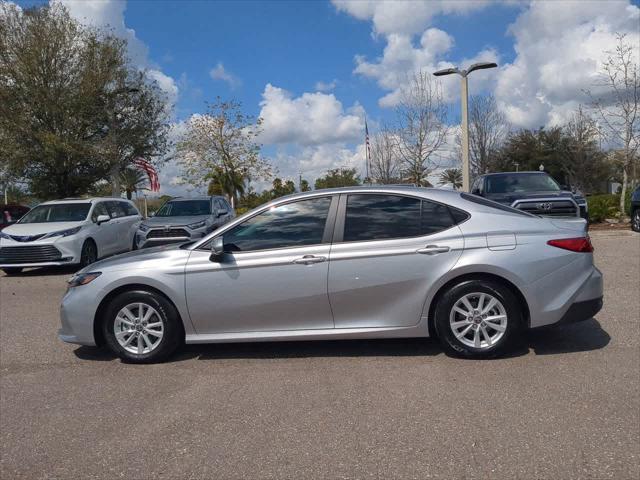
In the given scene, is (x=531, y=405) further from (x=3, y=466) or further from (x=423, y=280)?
(x=3, y=466)

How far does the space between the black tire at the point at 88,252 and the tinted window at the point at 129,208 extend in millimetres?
2422

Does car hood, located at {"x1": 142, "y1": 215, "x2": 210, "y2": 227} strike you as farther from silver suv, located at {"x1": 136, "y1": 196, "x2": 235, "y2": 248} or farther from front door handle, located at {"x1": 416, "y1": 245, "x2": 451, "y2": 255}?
front door handle, located at {"x1": 416, "y1": 245, "x2": 451, "y2": 255}

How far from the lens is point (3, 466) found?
3.46 meters

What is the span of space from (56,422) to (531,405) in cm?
341

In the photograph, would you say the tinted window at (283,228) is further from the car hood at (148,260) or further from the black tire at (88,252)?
the black tire at (88,252)

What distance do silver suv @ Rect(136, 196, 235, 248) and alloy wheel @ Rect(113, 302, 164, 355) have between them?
19.1 feet

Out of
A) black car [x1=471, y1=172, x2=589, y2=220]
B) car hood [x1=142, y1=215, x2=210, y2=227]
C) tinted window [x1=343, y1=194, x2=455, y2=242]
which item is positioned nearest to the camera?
tinted window [x1=343, y1=194, x2=455, y2=242]

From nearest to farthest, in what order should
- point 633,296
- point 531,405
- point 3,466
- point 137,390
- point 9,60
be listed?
point 3,466 → point 531,405 → point 137,390 → point 633,296 → point 9,60

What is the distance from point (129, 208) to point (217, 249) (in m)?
11.5

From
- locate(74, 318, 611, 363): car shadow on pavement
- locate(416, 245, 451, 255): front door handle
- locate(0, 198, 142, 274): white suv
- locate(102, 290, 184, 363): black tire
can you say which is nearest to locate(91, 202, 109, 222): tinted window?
locate(0, 198, 142, 274): white suv

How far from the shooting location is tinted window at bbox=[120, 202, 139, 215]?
15337mm

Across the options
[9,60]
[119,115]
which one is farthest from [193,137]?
[9,60]

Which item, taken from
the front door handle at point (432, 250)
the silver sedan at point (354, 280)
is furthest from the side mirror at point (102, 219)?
the front door handle at point (432, 250)

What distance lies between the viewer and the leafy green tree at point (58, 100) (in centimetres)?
2067
